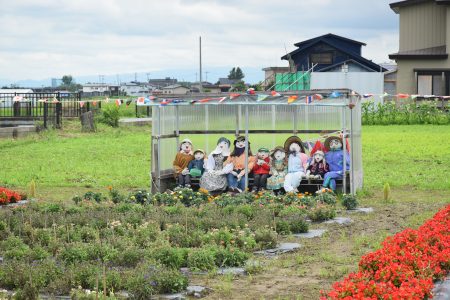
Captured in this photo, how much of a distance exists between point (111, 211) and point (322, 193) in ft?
13.8

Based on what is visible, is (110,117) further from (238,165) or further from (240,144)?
(238,165)

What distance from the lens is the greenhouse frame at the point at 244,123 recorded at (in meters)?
19.4

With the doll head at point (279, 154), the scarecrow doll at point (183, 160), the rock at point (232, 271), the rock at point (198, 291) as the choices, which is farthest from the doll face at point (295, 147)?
the rock at point (198, 291)

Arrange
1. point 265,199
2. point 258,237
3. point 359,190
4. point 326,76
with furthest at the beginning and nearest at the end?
point 326,76 < point 359,190 < point 265,199 < point 258,237

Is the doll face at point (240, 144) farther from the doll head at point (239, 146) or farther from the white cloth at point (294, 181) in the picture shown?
the white cloth at point (294, 181)

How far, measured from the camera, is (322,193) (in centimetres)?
1770

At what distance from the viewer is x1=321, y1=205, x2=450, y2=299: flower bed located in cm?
834

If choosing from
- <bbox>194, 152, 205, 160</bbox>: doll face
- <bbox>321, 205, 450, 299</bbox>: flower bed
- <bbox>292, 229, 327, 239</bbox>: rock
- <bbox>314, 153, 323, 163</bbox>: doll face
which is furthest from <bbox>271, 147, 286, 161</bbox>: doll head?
<bbox>321, 205, 450, 299</bbox>: flower bed

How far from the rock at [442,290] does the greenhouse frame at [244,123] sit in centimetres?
936

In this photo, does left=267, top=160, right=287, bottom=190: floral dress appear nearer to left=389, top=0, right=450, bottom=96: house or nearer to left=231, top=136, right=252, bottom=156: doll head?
left=231, top=136, right=252, bottom=156: doll head

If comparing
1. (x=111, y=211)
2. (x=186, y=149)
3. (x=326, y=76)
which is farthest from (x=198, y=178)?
(x=326, y=76)

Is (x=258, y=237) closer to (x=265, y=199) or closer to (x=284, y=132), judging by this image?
(x=265, y=199)

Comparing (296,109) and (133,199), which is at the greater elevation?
(296,109)

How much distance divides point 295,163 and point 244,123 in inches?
83.1
